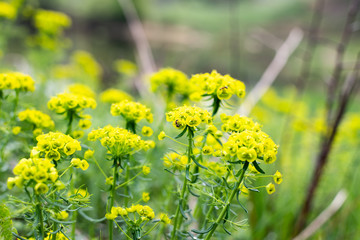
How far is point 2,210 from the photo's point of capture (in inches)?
43.6

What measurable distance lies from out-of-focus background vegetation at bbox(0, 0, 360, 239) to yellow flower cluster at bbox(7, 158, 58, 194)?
50.5 inches

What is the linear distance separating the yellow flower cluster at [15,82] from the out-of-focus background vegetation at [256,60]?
37.4 inches

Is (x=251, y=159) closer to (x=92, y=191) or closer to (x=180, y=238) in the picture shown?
(x=180, y=238)

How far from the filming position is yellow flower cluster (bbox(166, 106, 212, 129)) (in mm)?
1158

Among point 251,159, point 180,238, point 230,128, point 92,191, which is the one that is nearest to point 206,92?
point 230,128

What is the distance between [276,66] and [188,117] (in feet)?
7.33

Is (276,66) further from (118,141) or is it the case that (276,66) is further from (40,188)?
(40,188)

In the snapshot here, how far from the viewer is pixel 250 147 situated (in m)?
1.06

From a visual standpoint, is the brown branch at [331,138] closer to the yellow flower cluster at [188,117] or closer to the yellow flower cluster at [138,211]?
the yellow flower cluster at [188,117]

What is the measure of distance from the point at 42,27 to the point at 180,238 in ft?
10.8

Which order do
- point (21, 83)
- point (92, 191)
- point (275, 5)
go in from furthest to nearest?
1. point (275, 5)
2. point (92, 191)
3. point (21, 83)

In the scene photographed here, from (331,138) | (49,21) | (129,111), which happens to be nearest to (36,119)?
(129,111)

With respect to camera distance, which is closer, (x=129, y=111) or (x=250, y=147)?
(x=250, y=147)

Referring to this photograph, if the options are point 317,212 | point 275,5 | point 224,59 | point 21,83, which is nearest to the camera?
point 21,83
